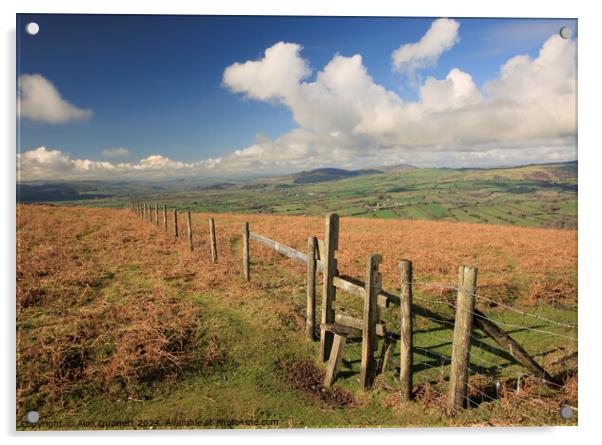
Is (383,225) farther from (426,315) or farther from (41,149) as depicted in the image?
(41,149)

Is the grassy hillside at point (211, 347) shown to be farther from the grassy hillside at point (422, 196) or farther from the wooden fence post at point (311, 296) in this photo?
the grassy hillside at point (422, 196)

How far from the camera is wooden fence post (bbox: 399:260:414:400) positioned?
4230 mm

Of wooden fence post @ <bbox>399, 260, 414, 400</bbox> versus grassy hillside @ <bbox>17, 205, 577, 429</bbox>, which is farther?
grassy hillside @ <bbox>17, 205, 577, 429</bbox>

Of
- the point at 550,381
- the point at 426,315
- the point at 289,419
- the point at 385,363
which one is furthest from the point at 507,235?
the point at 289,419

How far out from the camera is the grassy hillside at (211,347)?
15.2 feet

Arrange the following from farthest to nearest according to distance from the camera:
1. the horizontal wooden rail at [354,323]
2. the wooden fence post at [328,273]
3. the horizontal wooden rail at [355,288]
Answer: the wooden fence post at [328,273], the horizontal wooden rail at [354,323], the horizontal wooden rail at [355,288]

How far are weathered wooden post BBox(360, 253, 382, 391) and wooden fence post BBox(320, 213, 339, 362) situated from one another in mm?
841

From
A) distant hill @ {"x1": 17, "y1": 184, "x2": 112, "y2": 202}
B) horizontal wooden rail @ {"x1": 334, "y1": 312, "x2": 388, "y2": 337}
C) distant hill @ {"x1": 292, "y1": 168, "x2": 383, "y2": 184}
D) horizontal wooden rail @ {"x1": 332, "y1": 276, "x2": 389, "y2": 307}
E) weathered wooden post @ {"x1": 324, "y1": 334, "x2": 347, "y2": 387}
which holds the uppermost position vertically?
distant hill @ {"x1": 292, "y1": 168, "x2": 383, "y2": 184}

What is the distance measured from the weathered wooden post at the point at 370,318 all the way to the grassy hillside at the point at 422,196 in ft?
8.47

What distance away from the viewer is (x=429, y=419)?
459 cm

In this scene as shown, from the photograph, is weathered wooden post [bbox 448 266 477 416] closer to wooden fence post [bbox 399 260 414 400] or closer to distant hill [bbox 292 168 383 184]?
wooden fence post [bbox 399 260 414 400]

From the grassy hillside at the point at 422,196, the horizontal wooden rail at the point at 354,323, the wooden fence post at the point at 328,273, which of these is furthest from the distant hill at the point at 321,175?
the horizontal wooden rail at the point at 354,323

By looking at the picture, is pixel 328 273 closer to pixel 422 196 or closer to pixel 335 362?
pixel 335 362

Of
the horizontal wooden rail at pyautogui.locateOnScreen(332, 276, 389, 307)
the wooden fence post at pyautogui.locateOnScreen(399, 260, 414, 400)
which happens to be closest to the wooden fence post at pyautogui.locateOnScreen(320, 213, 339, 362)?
the horizontal wooden rail at pyautogui.locateOnScreen(332, 276, 389, 307)
